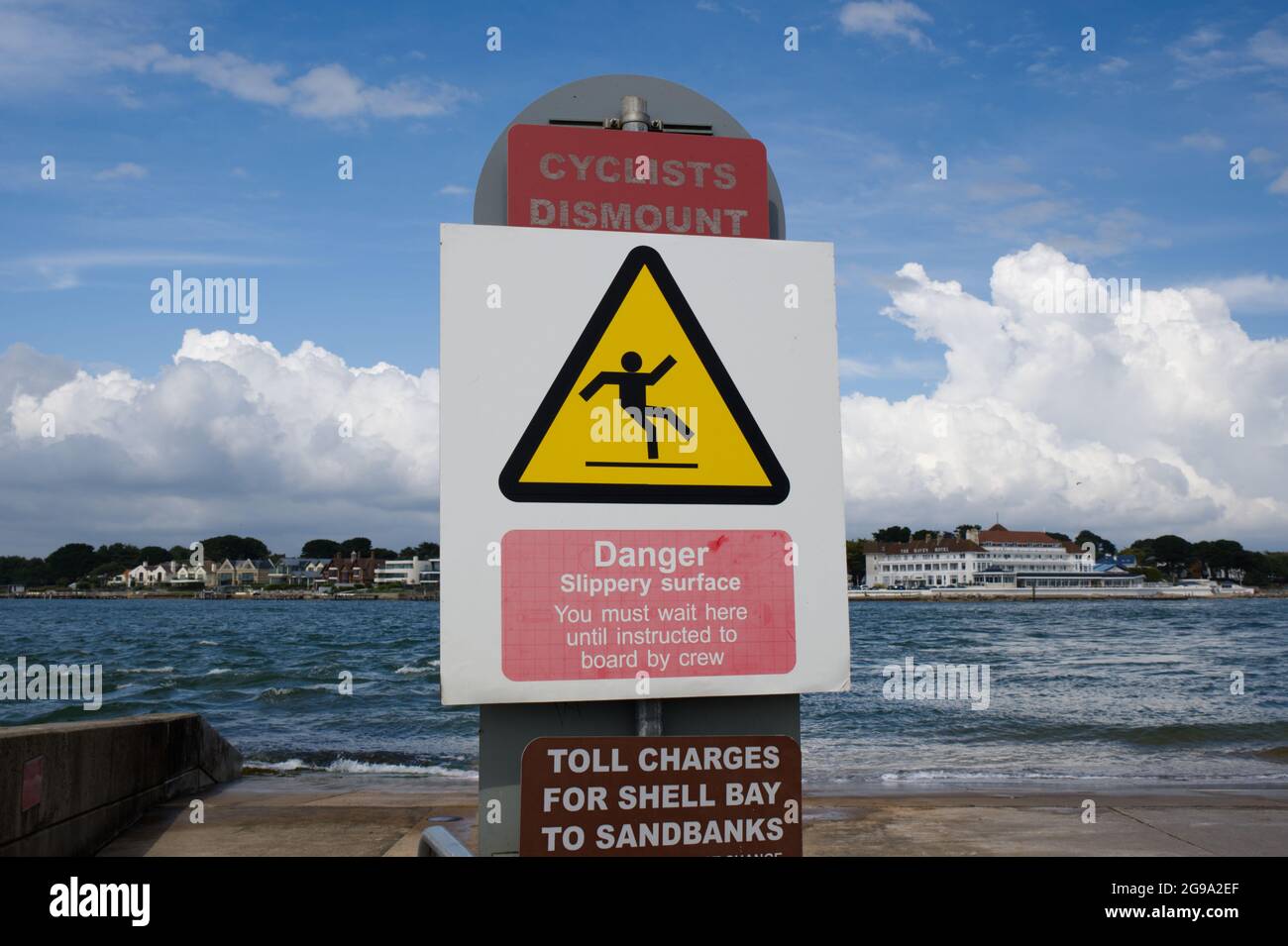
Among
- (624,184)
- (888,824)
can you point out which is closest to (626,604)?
(624,184)

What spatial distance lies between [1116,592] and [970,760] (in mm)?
137101

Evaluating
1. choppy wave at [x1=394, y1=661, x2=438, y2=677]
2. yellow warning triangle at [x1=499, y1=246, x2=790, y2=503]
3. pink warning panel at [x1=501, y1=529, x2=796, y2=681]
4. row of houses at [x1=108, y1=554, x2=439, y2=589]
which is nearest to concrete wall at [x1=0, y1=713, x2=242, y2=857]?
pink warning panel at [x1=501, y1=529, x2=796, y2=681]

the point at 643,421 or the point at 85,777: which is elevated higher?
the point at 643,421

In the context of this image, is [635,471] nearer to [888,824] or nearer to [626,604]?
[626,604]

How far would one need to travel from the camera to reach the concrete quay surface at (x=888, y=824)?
681cm

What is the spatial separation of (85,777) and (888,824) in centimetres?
556

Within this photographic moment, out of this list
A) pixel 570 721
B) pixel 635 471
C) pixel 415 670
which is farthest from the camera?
pixel 415 670

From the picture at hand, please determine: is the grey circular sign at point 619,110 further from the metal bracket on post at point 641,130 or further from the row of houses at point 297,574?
the row of houses at point 297,574

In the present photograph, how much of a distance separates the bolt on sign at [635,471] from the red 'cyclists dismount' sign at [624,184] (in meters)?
0.15

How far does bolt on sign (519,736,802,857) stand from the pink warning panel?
0.15 m

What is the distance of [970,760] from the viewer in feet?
50.8

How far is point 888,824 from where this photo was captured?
7.84 metres

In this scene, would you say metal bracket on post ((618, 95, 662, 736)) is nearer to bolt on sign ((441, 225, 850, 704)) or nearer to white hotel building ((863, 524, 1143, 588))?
bolt on sign ((441, 225, 850, 704))
